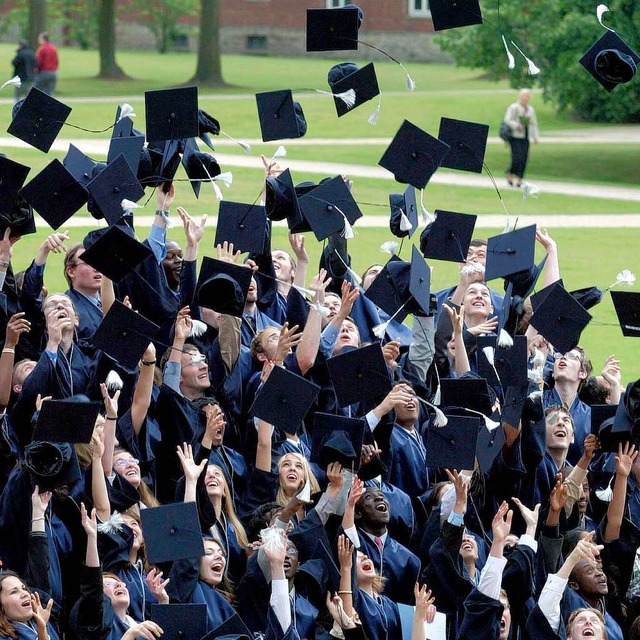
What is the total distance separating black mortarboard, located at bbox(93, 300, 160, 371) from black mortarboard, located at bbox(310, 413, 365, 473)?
2.57 feet

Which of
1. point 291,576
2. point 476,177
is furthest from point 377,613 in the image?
point 476,177

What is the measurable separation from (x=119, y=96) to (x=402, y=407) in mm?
20175

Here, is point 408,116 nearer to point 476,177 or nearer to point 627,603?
point 476,177

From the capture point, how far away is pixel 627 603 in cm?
614

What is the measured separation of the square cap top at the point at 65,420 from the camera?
5332 millimetres

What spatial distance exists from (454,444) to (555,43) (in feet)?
44.3

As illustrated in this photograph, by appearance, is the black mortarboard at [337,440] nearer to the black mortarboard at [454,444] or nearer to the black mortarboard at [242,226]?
the black mortarboard at [454,444]

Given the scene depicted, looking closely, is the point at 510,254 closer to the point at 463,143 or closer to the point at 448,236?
the point at 448,236

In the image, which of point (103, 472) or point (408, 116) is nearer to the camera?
point (103, 472)

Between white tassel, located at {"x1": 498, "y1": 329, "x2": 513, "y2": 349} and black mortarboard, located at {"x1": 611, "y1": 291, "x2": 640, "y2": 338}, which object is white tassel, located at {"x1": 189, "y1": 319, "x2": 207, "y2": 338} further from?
black mortarboard, located at {"x1": 611, "y1": 291, "x2": 640, "y2": 338}

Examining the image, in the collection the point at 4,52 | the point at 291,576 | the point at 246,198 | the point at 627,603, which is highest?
the point at 291,576

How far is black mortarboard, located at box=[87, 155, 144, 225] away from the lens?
6133 millimetres

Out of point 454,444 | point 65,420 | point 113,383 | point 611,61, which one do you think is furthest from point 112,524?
point 611,61

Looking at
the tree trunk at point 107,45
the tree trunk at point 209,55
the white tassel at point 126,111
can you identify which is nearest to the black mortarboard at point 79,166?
the white tassel at point 126,111
